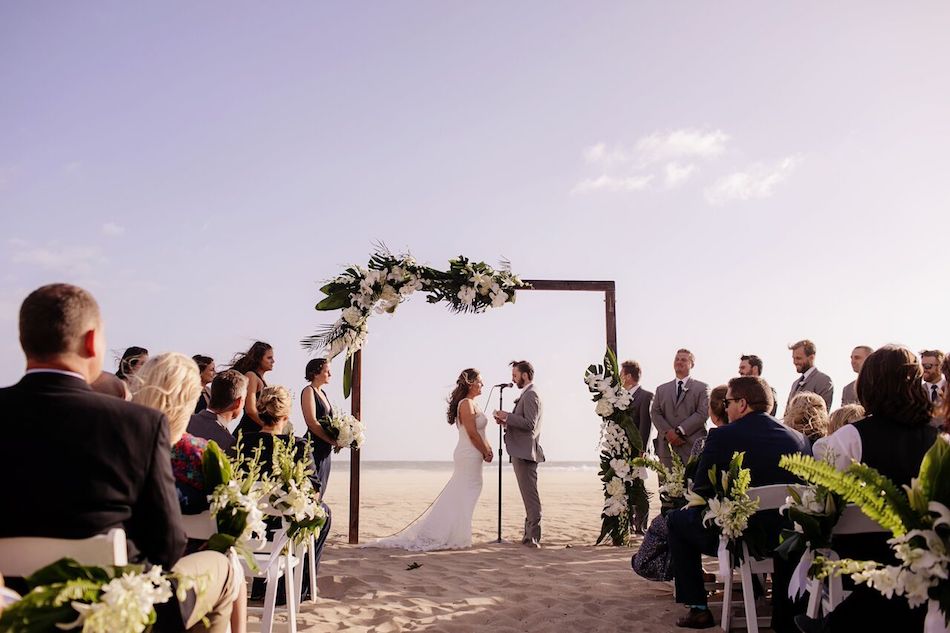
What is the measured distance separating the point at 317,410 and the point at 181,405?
16.1ft

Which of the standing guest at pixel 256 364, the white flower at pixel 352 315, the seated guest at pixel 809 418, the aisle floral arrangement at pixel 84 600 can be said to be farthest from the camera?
the white flower at pixel 352 315

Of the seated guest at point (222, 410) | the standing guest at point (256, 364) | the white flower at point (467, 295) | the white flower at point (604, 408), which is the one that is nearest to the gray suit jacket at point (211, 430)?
the seated guest at point (222, 410)

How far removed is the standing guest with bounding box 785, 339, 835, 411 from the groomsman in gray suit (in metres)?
1.23

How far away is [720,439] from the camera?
5328mm

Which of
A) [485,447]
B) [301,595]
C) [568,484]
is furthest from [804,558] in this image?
[568,484]

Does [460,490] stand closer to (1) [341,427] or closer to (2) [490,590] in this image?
(1) [341,427]

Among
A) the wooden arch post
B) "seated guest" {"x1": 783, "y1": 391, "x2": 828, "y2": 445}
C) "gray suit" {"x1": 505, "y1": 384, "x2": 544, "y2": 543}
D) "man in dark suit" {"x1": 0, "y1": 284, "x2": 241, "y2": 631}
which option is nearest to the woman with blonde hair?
"man in dark suit" {"x1": 0, "y1": 284, "x2": 241, "y2": 631}

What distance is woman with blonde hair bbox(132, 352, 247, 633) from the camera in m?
3.97

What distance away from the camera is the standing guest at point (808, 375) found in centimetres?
906

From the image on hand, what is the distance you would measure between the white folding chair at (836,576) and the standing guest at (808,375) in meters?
5.00

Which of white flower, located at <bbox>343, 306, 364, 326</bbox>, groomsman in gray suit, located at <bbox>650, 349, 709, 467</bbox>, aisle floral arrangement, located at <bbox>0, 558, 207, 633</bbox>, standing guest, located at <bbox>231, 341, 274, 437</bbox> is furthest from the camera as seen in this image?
groomsman in gray suit, located at <bbox>650, 349, 709, 467</bbox>

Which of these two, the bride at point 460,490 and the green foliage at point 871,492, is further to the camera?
the bride at point 460,490

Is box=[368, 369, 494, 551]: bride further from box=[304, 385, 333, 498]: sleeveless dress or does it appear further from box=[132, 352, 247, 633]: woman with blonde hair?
box=[132, 352, 247, 633]: woman with blonde hair

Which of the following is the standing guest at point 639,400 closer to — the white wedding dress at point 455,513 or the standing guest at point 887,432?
the white wedding dress at point 455,513
